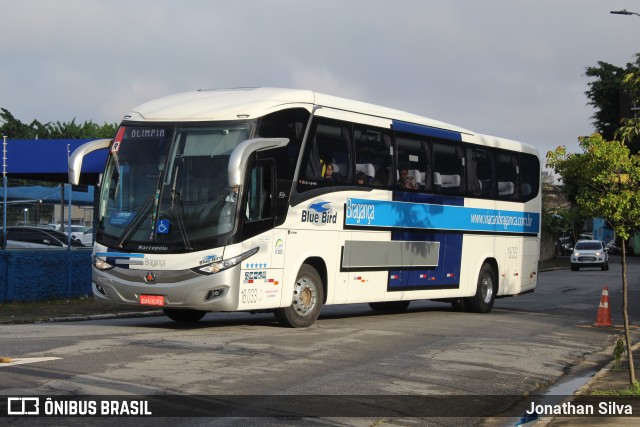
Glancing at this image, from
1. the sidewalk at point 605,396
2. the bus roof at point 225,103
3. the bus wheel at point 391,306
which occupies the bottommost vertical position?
Result: the bus wheel at point 391,306

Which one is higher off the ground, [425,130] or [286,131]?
[425,130]

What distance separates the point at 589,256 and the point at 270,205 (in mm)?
42482

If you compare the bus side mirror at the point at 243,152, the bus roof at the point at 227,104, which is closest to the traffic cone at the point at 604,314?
the bus roof at the point at 227,104

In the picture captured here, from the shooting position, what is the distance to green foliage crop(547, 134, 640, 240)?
12.9 metres

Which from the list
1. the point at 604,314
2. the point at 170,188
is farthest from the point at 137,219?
the point at 604,314

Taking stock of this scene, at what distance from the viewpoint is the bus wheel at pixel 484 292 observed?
2317 centimetres

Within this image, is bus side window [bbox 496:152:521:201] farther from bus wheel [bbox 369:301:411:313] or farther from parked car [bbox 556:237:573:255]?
parked car [bbox 556:237:573:255]

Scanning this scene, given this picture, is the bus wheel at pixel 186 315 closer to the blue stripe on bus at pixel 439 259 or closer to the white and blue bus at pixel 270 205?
the white and blue bus at pixel 270 205

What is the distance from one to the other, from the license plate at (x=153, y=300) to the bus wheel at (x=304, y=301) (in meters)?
2.16

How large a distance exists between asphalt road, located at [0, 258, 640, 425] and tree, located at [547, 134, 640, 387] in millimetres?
2083

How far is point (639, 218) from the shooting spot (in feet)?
43.2

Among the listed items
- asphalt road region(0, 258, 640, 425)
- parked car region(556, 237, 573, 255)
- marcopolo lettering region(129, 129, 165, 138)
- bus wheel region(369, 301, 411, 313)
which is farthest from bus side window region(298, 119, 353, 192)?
parked car region(556, 237, 573, 255)

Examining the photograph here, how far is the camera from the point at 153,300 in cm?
1566

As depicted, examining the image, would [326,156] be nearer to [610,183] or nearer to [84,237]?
[610,183]
